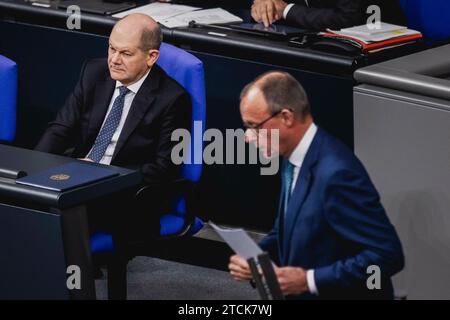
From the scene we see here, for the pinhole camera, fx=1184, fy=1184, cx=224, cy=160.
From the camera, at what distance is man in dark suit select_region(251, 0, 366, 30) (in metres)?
5.04

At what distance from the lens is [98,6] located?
550cm

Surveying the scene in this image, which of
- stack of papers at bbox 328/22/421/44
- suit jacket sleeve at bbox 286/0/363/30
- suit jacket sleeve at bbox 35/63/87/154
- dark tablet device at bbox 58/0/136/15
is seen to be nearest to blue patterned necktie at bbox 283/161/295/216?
suit jacket sleeve at bbox 35/63/87/154

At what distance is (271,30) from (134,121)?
941mm

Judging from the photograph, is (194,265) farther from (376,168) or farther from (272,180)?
(376,168)

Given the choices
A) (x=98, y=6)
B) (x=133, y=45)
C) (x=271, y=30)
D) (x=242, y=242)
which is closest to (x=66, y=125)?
(x=133, y=45)

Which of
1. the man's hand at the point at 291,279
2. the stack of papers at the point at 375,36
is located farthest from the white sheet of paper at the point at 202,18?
the man's hand at the point at 291,279

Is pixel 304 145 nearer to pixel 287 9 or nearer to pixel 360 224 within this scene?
pixel 360 224

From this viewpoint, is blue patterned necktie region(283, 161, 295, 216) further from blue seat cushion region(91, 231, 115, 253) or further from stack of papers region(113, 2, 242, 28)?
stack of papers region(113, 2, 242, 28)

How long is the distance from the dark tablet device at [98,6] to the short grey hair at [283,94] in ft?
7.42

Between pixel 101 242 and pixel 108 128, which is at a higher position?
pixel 108 128

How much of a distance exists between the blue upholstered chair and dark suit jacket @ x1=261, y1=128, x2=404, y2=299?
1.00m

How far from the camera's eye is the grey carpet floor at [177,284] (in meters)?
4.75

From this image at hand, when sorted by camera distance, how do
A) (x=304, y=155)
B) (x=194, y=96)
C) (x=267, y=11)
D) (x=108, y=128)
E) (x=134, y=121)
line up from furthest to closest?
(x=267, y=11)
(x=108, y=128)
(x=134, y=121)
(x=194, y=96)
(x=304, y=155)

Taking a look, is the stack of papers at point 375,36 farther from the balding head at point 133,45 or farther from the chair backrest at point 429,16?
the balding head at point 133,45
